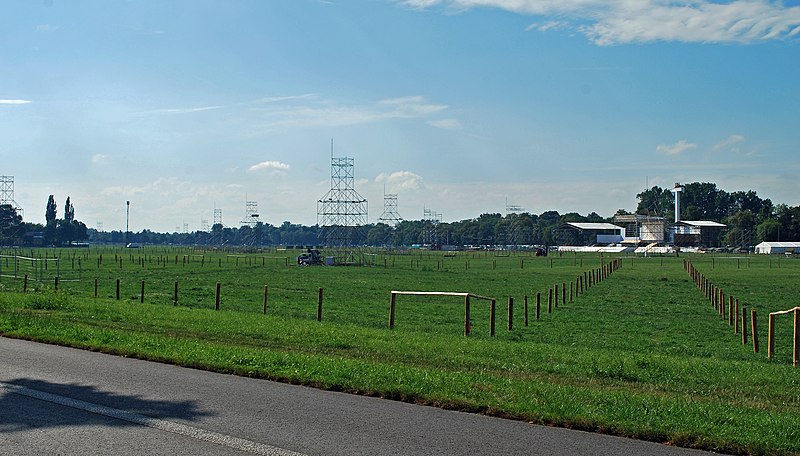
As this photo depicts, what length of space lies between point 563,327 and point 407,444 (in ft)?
61.1

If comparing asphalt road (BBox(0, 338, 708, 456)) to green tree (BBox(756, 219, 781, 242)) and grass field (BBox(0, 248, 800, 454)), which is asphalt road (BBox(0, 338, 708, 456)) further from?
green tree (BBox(756, 219, 781, 242))

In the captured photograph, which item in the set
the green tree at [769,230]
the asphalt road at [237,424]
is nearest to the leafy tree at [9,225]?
the green tree at [769,230]

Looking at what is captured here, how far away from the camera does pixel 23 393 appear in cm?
1104

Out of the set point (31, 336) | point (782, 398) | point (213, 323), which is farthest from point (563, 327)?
point (31, 336)

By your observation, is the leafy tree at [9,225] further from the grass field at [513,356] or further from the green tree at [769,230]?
the green tree at [769,230]

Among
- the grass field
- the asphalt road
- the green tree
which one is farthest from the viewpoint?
the green tree

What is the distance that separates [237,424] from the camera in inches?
369

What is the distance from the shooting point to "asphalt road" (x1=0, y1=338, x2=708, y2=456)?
27.7 feet

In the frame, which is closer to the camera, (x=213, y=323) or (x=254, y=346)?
(x=254, y=346)

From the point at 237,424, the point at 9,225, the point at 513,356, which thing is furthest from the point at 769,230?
the point at 237,424

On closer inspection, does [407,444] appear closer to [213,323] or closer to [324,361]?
[324,361]

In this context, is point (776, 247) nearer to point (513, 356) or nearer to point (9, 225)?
point (9, 225)

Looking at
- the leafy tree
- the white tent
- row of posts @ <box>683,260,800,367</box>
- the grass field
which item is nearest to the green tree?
the white tent

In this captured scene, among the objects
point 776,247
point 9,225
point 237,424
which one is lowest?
point 237,424
